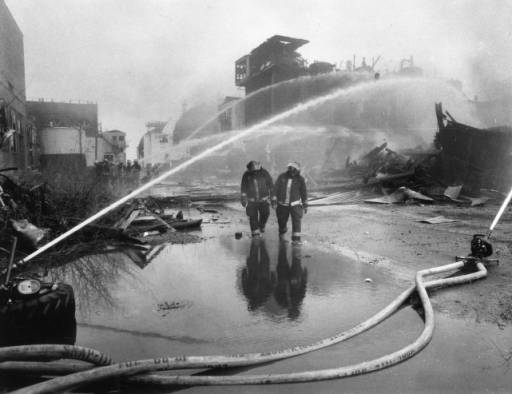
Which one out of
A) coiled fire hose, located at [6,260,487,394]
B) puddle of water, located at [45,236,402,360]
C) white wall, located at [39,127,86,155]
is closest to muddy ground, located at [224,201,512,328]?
puddle of water, located at [45,236,402,360]

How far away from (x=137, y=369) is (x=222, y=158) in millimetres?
41509

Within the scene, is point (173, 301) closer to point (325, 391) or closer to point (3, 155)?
point (325, 391)

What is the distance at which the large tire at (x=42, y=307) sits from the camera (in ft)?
12.0

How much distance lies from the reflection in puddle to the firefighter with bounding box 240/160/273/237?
1471 mm

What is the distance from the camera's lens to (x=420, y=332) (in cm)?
411

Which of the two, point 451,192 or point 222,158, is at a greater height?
point 222,158

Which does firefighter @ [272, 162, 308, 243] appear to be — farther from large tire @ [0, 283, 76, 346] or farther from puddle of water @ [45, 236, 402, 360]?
large tire @ [0, 283, 76, 346]

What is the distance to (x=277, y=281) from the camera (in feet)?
19.5

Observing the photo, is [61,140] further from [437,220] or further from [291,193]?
[437,220]

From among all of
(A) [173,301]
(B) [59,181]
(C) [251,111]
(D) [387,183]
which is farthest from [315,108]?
(A) [173,301]

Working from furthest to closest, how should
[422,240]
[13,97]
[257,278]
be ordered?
[13,97] → [422,240] → [257,278]

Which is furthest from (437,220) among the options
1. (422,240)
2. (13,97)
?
(13,97)

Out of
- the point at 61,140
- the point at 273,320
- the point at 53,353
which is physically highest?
the point at 61,140

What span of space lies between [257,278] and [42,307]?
10.3ft
